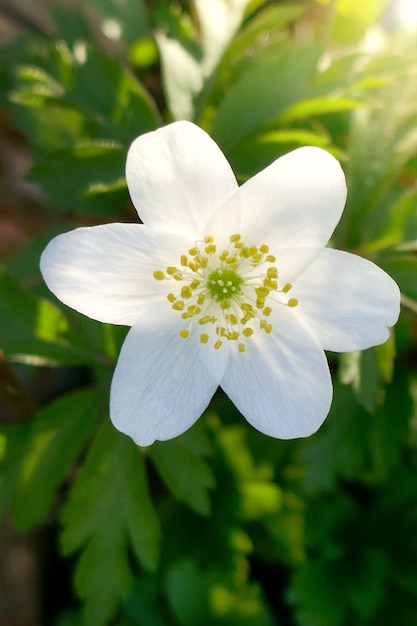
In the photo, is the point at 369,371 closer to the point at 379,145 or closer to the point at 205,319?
the point at 205,319

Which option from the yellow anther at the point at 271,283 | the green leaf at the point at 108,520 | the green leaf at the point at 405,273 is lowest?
the green leaf at the point at 108,520

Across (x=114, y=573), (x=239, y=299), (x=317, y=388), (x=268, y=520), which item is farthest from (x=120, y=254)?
(x=268, y=520)

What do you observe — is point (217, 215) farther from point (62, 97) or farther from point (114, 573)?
point (114, 573)

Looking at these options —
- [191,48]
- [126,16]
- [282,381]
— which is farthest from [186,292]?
[126,16]

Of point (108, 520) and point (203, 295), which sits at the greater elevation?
point (203, 295)

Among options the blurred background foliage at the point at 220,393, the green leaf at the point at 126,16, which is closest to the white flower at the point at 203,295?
the blurred background foliage at the point at 220,393

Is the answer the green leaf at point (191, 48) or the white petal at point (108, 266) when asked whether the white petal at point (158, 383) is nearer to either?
the white petal at point (108, 266)
